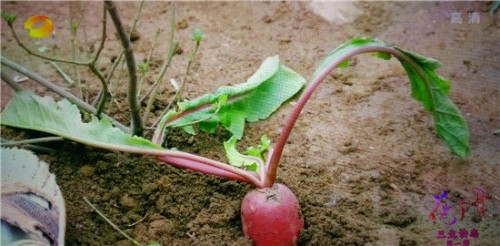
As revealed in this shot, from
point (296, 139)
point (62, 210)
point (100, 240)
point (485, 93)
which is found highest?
point (485, 93)

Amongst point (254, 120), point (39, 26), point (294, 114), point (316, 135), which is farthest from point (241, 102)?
point (39, 26)

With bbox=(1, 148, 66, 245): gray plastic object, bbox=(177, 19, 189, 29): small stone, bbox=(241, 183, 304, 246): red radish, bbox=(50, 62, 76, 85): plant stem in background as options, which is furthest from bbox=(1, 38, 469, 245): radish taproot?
bbox=(177, 19, 189, 29): small stone

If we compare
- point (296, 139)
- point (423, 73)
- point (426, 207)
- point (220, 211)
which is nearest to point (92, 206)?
point (220, 211)

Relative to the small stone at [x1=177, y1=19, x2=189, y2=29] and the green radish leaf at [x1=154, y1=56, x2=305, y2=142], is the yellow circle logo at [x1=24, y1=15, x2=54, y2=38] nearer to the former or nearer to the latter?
the small stone at [x1=177, y1=19, x2=189, y2=29]

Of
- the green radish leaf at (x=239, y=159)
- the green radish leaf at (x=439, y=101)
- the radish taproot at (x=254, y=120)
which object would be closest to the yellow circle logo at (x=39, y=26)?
the radish taproot at (x=254, y=120)

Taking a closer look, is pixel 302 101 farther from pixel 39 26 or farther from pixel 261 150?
pixel 39 26

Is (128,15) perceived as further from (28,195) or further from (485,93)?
Result: (485,93)
